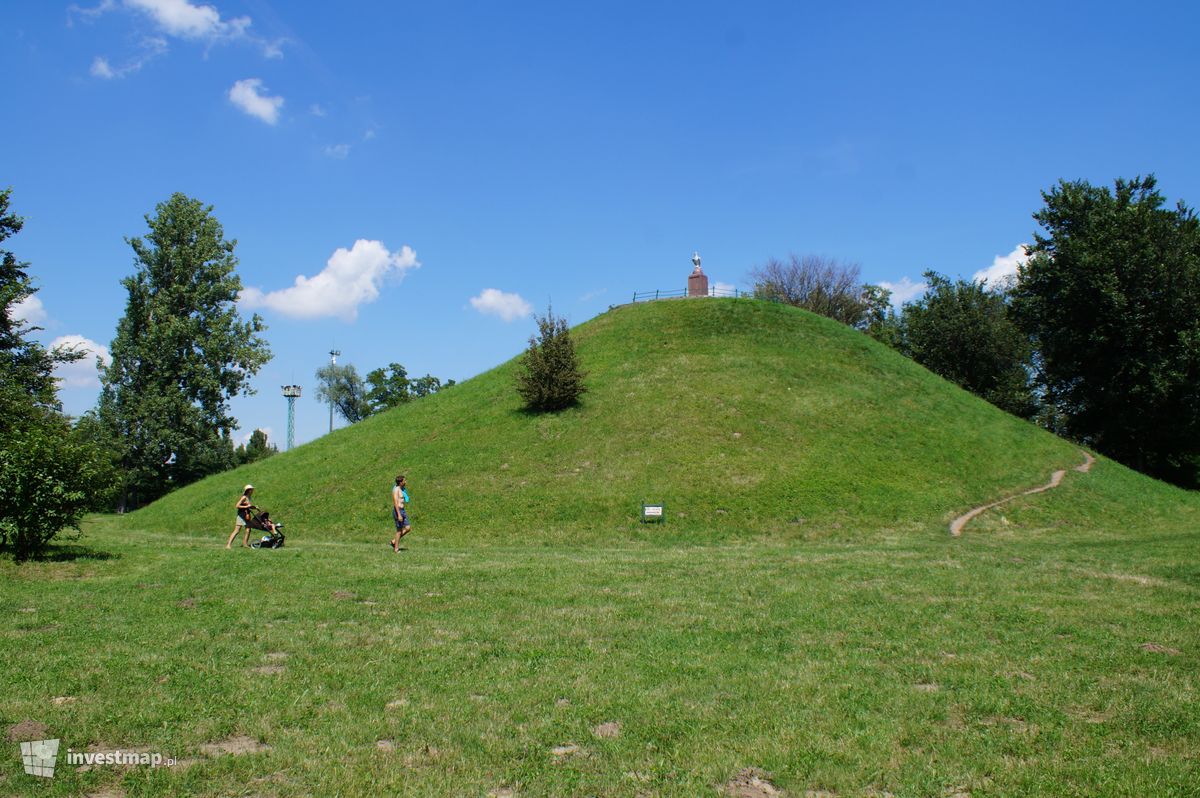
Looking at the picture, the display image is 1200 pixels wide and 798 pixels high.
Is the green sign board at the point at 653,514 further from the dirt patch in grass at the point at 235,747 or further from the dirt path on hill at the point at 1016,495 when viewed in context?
the dirt patch in grass at the point at 235,747

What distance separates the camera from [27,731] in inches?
237

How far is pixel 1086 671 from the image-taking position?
27.4 feet

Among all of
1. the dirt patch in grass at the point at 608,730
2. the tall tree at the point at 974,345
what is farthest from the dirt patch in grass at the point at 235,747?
the tall tree at the point at 974,345

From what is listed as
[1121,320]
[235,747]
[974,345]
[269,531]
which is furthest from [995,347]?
[235,747]

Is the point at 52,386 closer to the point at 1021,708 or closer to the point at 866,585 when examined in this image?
the point at 866,585

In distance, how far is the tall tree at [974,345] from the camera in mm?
60625

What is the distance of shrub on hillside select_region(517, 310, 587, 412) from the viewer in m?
37.0

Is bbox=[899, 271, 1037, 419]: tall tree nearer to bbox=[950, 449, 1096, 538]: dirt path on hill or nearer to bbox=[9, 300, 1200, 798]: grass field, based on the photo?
bbox=[950, 449, 1096, 538]: dirt path on hill

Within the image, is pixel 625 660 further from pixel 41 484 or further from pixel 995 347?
pixel 995 347

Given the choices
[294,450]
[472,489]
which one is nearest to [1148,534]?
[472,489]

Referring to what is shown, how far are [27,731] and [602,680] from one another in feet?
16.8

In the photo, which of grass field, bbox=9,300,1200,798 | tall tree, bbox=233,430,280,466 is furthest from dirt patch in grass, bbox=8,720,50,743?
tall tree, bbox=233,430,280,466

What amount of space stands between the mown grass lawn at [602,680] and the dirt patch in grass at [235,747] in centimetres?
7

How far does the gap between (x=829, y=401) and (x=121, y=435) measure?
148 ft
